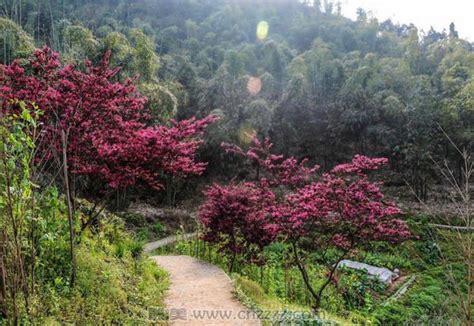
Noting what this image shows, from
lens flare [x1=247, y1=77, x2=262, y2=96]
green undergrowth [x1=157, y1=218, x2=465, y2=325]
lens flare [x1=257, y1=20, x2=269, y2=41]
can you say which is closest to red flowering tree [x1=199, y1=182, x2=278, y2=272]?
green undergrowth [x1=157, y1=218, x2=465, y2=325]

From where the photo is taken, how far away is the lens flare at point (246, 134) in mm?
17719

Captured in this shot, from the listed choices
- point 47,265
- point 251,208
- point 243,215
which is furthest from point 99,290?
point 251,208

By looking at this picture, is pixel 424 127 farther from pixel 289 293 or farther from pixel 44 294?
pixel 44 294

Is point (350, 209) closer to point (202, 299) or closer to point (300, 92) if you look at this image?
point (202, 299)

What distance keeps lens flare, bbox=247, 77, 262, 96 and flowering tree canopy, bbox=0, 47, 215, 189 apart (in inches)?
601

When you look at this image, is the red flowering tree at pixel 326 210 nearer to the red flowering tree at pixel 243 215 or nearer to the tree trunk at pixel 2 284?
the red flowering tree at pixel 243 215

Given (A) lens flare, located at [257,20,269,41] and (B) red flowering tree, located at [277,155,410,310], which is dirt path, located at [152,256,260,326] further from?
(A) lens flare, located at [257,20,269,41]

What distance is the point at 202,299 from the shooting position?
5.11m

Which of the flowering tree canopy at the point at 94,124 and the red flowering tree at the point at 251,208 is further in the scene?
the red flowering tree at the point at 251,208

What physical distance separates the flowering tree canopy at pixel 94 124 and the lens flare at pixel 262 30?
3040 cm

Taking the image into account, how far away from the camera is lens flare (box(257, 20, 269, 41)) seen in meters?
34.2

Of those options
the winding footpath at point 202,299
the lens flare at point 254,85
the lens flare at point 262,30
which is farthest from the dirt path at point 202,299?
the lens flare at point 262,30

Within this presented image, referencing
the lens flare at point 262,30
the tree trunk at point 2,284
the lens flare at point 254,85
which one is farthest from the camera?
the lens flare at point 262,30

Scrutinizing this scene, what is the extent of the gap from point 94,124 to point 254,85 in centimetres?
1689
